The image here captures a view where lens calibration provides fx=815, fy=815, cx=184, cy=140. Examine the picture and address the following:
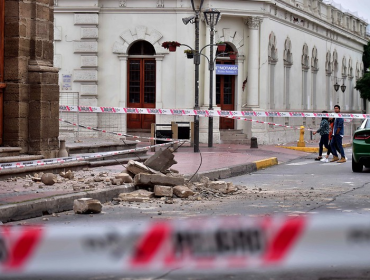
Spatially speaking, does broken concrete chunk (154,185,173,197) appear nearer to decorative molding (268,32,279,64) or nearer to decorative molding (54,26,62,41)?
decorative molding (54,26,62,41)

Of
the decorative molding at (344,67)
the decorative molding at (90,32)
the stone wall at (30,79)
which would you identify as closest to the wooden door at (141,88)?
the decorative molding at (90,32)

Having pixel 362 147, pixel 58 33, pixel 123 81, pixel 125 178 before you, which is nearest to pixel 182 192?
pixel 125 178

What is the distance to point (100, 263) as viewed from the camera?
156 inches

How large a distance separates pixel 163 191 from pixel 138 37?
18.7m

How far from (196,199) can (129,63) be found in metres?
19.1

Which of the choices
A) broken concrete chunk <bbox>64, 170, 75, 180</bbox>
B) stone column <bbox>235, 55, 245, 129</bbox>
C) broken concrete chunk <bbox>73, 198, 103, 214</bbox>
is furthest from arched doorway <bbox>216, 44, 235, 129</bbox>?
broken concrete chunk <bbox>73, 198, 103, 214</bbox>

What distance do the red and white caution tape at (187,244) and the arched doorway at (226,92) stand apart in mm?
27677

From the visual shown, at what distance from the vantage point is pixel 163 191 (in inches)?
481

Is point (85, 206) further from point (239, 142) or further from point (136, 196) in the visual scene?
point (239, 142)

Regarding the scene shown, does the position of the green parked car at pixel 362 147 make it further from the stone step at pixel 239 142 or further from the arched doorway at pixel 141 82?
the arched doorway at pixel 141 82

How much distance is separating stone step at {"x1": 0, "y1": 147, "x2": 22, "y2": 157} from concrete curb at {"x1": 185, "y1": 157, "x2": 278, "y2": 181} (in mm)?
3126

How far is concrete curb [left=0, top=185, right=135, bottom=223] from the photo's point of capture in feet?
31.0

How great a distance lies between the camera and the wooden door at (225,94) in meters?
31.6

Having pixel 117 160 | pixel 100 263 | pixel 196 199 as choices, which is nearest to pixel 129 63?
pixel 117 160
